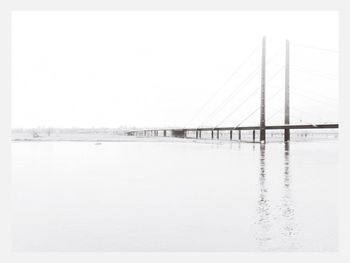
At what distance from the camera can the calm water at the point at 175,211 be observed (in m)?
5.76

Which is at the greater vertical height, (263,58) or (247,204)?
(263,58)

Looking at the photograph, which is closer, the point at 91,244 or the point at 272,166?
the point at 91,244

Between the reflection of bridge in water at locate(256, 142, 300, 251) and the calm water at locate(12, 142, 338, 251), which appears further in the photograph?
the calm water at locate(12, 142, 338, 251)

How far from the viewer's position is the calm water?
576 cm

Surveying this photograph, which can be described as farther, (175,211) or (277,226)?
(175,211)

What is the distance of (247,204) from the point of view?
7.47 m

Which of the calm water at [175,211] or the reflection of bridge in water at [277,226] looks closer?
the reflection of bridge in water at [277,226]

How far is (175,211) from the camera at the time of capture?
23.2ft

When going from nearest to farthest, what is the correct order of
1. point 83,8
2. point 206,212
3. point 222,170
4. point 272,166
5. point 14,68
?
point 206,212
point 83,8
point 14,68
point 222,170
point 272,166

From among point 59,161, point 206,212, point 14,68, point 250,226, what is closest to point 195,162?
point 59,161

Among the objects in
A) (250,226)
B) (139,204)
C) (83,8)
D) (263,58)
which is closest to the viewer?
(250,226)

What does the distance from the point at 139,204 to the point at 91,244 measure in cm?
183

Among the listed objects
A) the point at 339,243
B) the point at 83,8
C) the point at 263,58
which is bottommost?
the point at 339,243

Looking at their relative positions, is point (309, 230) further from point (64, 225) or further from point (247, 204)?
point (64, 225)
